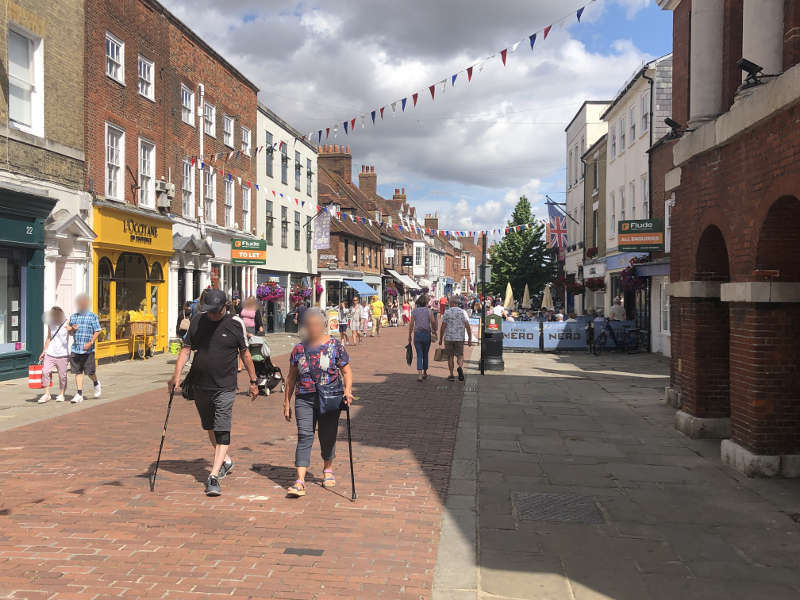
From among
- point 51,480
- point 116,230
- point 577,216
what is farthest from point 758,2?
point 577,216

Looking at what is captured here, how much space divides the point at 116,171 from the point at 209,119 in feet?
23.9

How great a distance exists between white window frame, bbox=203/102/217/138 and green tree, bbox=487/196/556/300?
26931 millimetres

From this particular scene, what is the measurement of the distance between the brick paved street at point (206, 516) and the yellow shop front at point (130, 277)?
940 cm

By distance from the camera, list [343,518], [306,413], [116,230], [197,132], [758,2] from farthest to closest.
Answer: [197,132] < [116,230] < [758,2] < [306,413] < [343,518]

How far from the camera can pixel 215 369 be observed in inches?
248

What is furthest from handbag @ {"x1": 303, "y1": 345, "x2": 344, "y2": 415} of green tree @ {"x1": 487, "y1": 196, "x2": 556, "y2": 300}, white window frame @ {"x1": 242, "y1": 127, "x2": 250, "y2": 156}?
green tree @ {"x1": 487, "y1": 196, "x2": 556, "y2": 300}

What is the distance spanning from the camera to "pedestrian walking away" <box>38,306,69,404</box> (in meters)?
11.6

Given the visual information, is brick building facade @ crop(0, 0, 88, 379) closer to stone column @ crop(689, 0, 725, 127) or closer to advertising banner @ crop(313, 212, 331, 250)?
stone column @ crop(689, 0, 725, 127)

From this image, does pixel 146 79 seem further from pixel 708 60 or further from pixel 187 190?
pixel 708 60

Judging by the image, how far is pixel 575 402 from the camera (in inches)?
474

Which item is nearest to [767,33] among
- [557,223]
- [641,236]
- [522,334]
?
[641,236]

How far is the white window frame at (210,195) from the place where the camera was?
25484 mm

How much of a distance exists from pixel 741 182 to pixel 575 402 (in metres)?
5.50

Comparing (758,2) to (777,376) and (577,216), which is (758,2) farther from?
(577,216)
